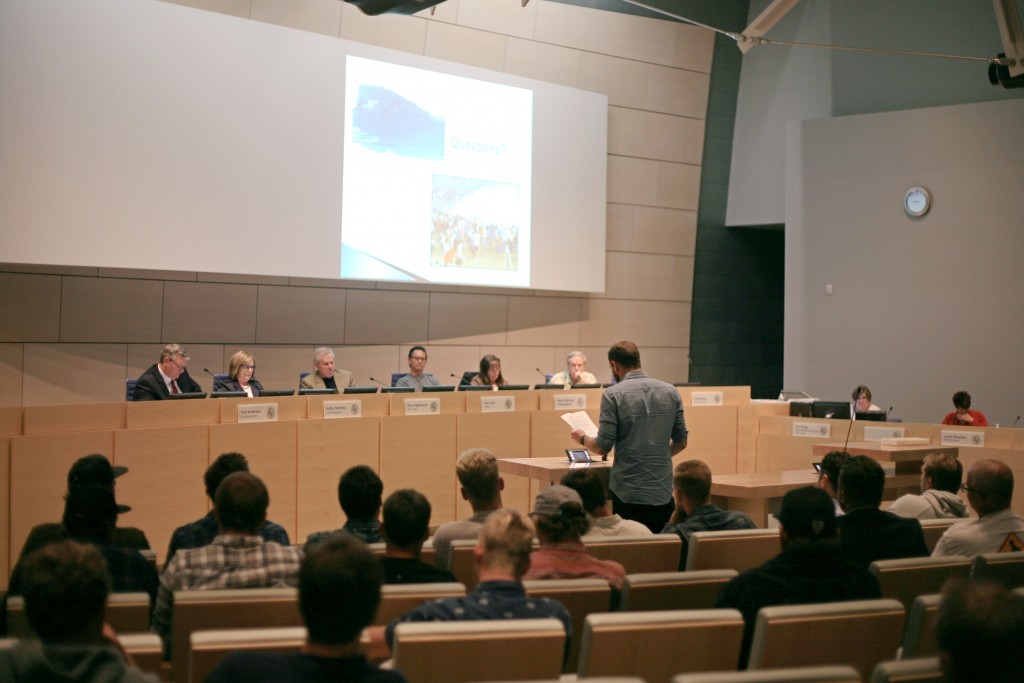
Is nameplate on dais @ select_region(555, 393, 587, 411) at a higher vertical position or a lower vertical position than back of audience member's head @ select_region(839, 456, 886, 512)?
higher

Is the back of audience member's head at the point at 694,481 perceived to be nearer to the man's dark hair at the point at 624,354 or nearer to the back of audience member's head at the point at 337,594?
the man's dark hair at the point at 624,354

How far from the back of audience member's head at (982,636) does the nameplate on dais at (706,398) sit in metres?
6.26

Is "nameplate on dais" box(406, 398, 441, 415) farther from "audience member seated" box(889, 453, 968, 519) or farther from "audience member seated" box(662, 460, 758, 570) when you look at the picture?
"audience member seated" box(889, 453, 968, 519)

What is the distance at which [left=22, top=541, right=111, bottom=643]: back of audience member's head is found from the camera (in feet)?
5.57

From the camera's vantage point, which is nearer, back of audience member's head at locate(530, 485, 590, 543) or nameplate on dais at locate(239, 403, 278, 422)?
back of audience member's head at locate(530, 485, 590, 543)

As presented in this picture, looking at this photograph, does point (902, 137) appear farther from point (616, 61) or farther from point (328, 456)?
point (328, 456)

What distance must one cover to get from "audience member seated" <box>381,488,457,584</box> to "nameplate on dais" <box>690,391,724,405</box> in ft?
17.4

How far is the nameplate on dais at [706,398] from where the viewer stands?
782cm

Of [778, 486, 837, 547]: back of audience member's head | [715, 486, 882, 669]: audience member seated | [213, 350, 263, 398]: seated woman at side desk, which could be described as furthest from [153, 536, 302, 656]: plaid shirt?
[213, 350, 263, 398]: seated woman at side desk

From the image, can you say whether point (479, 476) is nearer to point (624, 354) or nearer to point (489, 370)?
point (624, 354)

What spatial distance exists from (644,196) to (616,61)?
1587mm

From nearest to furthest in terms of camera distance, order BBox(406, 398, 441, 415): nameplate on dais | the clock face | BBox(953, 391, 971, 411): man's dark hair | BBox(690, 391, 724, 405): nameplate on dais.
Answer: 1. BBox(406, 398, 441, 415): nameplate on dais
2. BBox(690, 391, 724, 405): nameplate on dais
3. BBox(953, 391, 971, 411): man's dark hair
4. the clock face

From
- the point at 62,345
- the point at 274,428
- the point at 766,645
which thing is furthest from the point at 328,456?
the point at 766,645

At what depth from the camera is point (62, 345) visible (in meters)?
7.56
